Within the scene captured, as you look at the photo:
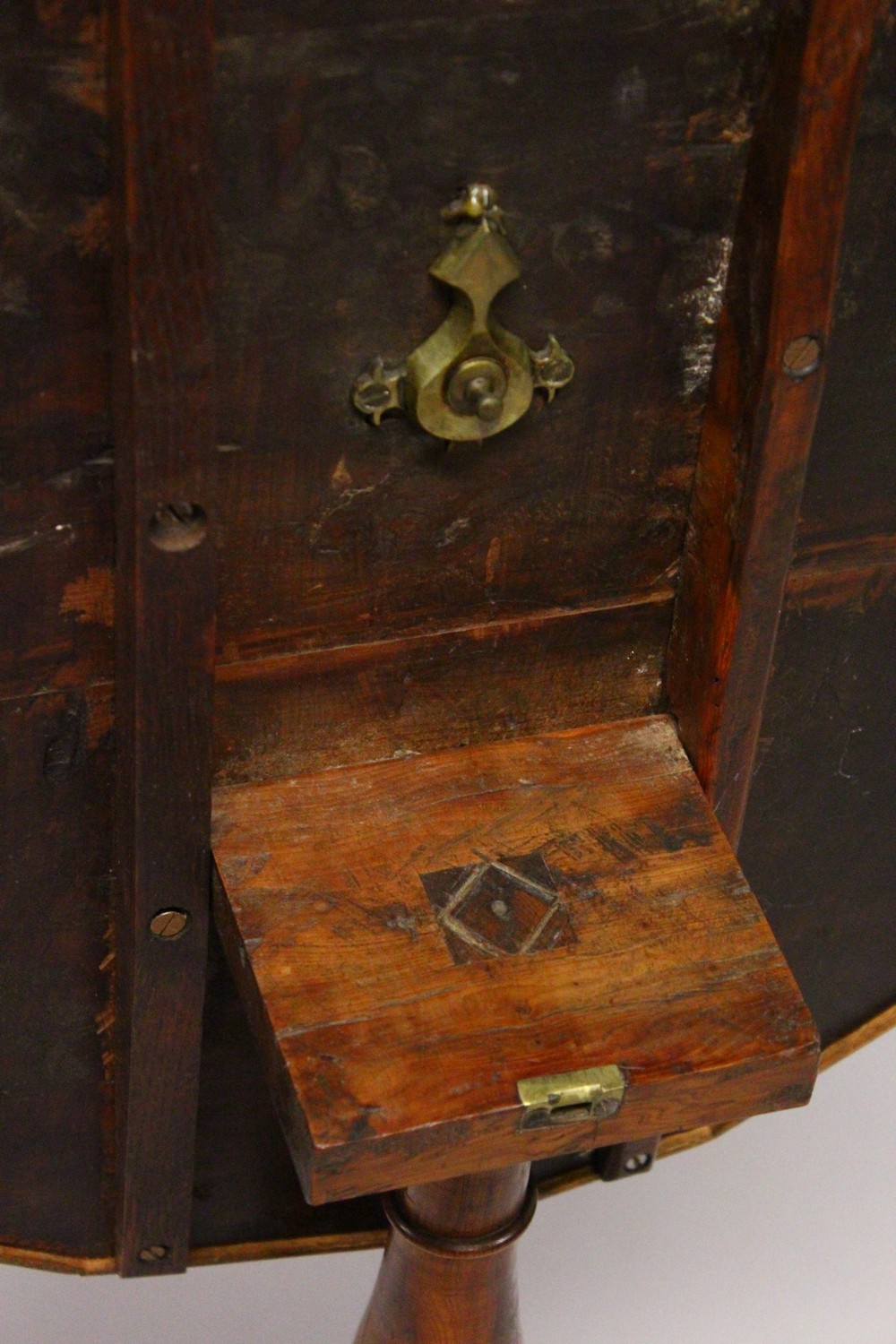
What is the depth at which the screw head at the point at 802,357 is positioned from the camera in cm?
134

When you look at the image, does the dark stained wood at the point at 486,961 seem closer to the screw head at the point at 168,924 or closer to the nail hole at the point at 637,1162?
the screw head at the point at 168,924

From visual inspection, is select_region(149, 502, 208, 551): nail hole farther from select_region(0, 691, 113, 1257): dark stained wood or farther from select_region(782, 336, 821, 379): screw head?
select_region(782, 336, 821, 379): screw head

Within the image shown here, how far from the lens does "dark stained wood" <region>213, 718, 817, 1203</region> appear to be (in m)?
1.30

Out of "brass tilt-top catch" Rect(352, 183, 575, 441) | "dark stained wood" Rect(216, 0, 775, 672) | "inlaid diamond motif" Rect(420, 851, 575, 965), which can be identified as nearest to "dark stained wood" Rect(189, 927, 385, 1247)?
"inlaid diamond motif" Rect(420, 851, 575, 965)

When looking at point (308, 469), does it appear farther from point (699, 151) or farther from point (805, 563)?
point (805, 563)

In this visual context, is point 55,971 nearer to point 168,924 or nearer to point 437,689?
point 168,924

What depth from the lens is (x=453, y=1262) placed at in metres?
1.61

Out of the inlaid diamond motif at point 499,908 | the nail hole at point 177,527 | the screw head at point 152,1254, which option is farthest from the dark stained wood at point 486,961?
the screw head at point 152,1254

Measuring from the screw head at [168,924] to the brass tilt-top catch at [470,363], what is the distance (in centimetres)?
36

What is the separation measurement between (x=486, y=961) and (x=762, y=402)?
1.24 ft

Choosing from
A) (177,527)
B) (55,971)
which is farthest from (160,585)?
(55,971)

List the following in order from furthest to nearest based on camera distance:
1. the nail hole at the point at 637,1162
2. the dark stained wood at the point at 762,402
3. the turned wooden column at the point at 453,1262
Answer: the nail hole at the point at 637,1162 < the turned wooden column at the point at 453,1262 < the dark stained wood at the point at 762,402

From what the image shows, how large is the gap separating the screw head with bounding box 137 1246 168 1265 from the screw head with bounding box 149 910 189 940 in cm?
37

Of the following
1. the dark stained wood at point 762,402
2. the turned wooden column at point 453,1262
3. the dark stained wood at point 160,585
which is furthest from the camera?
the turned wooden column at point 453,1262
